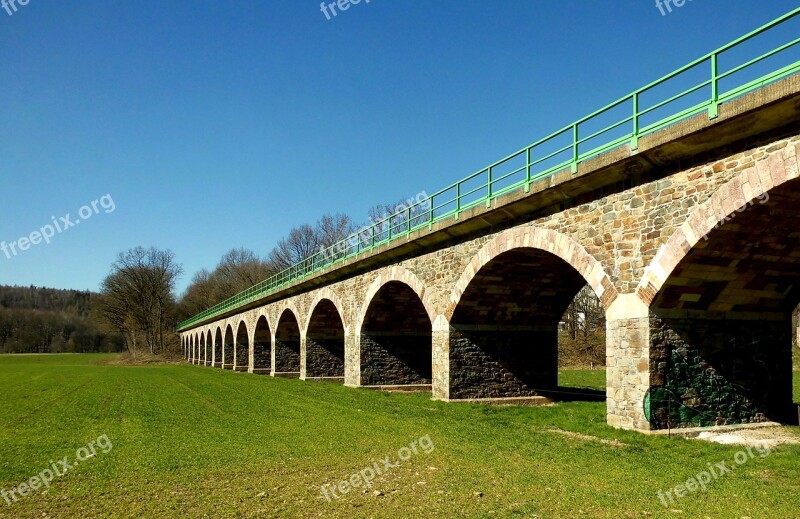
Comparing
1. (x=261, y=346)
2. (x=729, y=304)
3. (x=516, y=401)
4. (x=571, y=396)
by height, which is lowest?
(x=261, y=346)

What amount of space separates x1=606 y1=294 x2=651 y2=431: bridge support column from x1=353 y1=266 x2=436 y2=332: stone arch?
25.5 ft

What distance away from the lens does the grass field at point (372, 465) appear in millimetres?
7398

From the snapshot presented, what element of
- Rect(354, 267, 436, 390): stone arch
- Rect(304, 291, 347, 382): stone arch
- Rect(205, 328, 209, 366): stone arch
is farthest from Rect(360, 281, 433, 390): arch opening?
Rect(205, 328, 209, 366): stone arch

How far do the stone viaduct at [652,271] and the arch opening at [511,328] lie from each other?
4 centimetres

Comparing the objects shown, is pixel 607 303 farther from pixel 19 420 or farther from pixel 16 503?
pixel 19 420

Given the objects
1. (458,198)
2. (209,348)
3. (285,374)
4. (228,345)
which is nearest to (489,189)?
(458,198)

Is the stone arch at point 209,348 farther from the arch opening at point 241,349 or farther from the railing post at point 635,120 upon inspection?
the railing post at point 635,120

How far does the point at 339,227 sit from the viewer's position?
72.7 metres

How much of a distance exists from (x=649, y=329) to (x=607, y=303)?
113 cm

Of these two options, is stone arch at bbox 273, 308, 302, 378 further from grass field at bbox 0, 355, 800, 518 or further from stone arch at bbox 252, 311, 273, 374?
grass field at bbox 0, 355, 800, 518

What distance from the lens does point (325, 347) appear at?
32812 mm

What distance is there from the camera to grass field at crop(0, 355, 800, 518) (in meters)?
7.40

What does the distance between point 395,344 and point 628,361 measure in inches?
572

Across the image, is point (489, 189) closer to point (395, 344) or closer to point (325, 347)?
point (395, 344)
